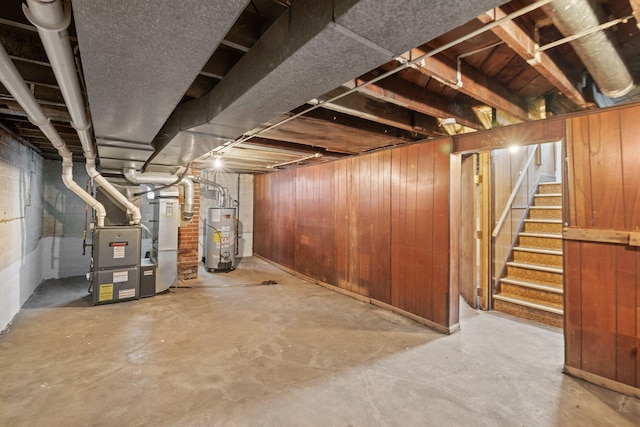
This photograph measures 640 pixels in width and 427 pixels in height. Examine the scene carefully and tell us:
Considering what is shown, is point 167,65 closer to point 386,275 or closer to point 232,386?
point 232,386

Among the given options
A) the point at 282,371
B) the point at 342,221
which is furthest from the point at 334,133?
the point at 282,371

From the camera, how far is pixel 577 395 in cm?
203

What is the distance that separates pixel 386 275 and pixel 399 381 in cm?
165

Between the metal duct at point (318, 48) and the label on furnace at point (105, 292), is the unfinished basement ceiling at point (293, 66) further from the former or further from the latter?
the label on furnace at point (105, 292)

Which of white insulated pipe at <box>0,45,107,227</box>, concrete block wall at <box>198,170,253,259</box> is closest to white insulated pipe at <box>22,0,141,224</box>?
white insulated pipe at <box>0,45,107,227</box>

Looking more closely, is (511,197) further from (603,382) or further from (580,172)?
(603,382)

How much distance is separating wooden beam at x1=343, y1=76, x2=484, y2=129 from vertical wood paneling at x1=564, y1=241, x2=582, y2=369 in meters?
1.39

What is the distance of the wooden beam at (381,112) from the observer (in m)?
2.33

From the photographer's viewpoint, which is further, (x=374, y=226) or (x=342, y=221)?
(x=342, y=221)

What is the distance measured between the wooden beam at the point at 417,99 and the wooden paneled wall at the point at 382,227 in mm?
351

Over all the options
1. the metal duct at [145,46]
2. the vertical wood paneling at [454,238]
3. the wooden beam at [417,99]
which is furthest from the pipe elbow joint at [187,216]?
the vertical wood paneling at [454,238]

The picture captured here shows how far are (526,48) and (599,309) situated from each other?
197 centimetres

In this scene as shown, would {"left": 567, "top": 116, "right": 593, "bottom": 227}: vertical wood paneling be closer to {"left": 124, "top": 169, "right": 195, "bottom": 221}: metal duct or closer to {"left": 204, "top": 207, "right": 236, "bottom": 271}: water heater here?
{"left": 124, "top": 169, "right": 195, "bottom": 221}: metal duct

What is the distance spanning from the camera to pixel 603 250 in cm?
216
